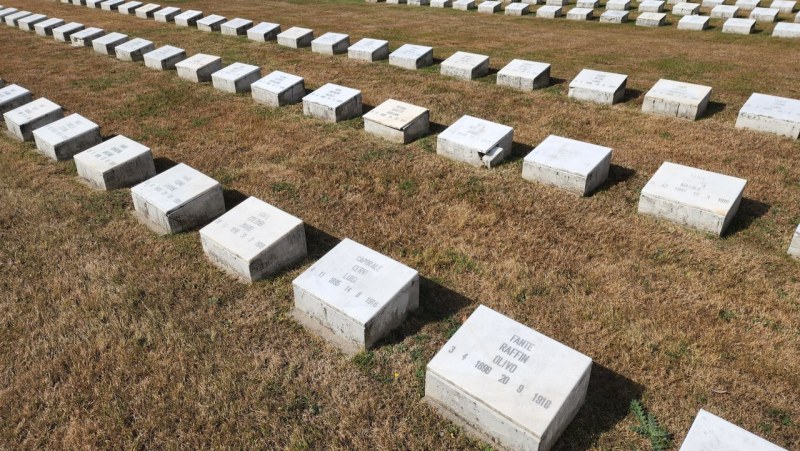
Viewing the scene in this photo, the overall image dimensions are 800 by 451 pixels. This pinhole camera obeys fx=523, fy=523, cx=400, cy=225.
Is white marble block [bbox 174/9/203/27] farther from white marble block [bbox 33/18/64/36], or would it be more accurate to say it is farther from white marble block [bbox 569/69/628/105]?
white marble block [bbox 569/69/628/105]

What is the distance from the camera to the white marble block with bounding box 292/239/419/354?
4875 millimetres

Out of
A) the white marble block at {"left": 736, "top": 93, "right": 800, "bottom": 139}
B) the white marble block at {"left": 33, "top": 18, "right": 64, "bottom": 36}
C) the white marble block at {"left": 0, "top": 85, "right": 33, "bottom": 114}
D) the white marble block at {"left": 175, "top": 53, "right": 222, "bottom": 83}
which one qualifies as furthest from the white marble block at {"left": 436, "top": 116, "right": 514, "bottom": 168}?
the white marble block at {"left": 33, "top": 18, "right": 64, "bottom": 36}

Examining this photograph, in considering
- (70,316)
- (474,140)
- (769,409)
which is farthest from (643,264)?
(70,316)

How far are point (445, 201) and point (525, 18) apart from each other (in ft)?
46.9

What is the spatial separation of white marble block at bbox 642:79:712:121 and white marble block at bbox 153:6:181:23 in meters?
17.1

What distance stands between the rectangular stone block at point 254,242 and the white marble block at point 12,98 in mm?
7716

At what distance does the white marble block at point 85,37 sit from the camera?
16.0 meters

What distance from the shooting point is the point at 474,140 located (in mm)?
8102

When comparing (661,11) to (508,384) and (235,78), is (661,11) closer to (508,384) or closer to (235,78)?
(235,78)

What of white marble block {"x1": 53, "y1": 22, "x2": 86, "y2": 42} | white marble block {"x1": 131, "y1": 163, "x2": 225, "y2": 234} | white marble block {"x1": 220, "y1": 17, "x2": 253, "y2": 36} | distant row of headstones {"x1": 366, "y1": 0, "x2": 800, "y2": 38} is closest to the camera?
white marble block {"x1": 131, "y1": 163, "x2": 225, "y2": 234}

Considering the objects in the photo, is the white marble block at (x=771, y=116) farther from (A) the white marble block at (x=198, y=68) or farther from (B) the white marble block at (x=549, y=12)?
(A) the white marble block at (x=198, y=68)

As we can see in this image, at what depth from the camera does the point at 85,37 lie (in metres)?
15.9

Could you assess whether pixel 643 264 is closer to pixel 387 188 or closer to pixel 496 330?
pixel 496 330

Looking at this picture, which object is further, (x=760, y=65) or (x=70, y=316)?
(x=760, y=65)
